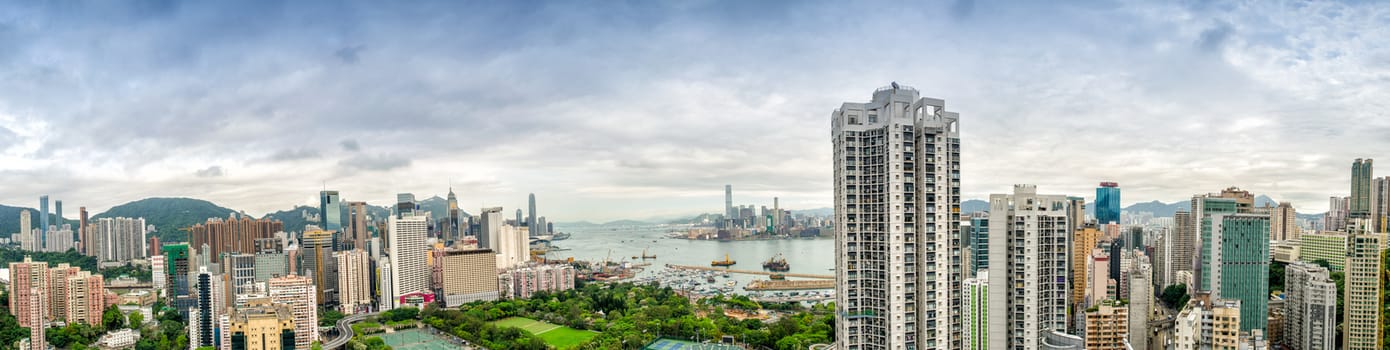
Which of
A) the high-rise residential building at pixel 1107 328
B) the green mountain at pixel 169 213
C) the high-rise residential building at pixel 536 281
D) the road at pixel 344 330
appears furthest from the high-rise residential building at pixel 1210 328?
the green mountain at pixel 169 213

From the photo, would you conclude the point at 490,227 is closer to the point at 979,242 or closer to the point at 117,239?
the point at 117,239

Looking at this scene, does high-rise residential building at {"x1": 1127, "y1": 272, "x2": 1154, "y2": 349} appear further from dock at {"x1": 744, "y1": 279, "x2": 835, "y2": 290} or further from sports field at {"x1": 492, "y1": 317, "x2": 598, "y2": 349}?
dock at {"x1": 744, "y1": 279, "x2": 835, "y2": 290}

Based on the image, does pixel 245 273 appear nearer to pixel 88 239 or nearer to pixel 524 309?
pixel 524 309

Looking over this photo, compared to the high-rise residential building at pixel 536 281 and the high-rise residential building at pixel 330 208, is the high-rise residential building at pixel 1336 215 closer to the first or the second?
the high-rise residential building at pixel 536 281

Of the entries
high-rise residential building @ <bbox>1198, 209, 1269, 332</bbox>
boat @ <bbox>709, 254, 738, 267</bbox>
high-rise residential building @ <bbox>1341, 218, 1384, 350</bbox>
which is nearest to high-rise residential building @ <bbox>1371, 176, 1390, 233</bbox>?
high-rise residential building @ <bbox>1198, 209, 1269, 332</bbox>

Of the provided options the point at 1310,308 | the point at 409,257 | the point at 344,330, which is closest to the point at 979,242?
the point at 1310,308

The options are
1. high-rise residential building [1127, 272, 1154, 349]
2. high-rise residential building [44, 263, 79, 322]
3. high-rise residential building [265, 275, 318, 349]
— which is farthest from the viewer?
high-rise residential building [44, 263, 79, 322]
